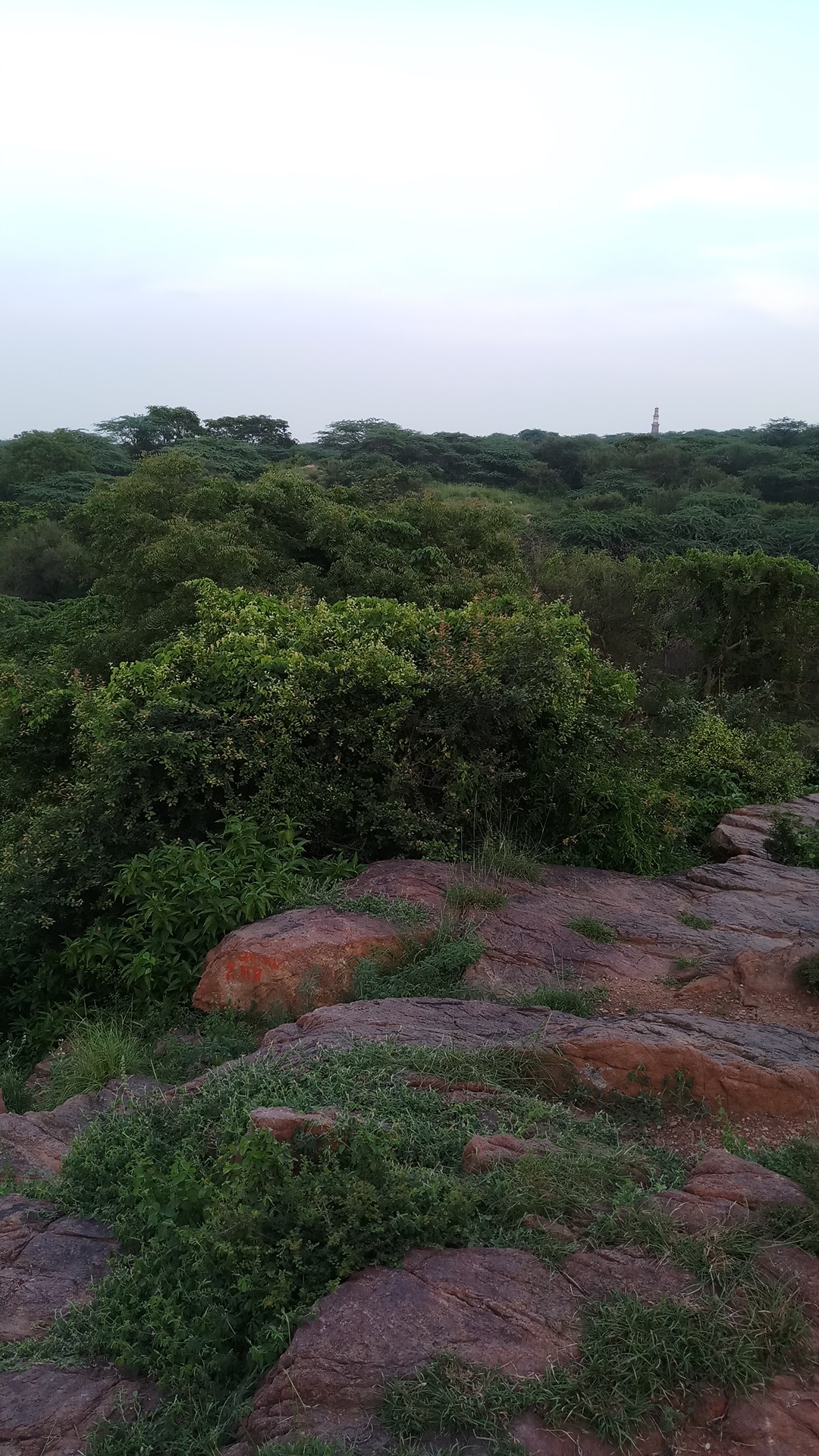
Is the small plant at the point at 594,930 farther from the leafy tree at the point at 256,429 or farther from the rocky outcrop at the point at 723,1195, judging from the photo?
the leafy tree at the point at 256,429

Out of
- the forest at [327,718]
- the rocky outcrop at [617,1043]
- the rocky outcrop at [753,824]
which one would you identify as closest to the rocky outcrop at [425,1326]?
the rocky outcrop at [617,1043]

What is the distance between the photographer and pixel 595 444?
4294 centimetres

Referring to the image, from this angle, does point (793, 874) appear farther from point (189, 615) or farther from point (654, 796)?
point (189, 615)

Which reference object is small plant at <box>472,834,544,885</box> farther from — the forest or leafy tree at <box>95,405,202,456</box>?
leafy tree at <box>95,405,202,456</box>

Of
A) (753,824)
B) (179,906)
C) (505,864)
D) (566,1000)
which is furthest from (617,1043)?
(753,824)

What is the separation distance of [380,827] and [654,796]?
2131mm

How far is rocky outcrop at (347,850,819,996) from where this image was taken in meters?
4.71

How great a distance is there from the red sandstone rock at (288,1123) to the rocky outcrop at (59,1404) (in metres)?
0.68

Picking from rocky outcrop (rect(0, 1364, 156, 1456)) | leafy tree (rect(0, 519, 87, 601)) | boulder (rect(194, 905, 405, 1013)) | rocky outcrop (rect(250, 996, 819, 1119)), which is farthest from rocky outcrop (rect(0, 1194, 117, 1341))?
leafy tree (rect(0, 519, 87, 601))

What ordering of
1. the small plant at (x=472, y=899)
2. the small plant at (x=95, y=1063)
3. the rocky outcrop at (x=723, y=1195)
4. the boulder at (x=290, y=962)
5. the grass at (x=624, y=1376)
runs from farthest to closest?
1. the small plant at (x=472, y=899)
2. the boulder at (x=290, y=962)
3. the small plant at (x=95, y=1063)
4. the rocky outcrop at (x=723, y=1195)
5. the grass at (x=624, y=1376)

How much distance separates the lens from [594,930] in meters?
5.18

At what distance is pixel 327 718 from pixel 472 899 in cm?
162

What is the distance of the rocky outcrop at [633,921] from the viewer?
4.71 meters

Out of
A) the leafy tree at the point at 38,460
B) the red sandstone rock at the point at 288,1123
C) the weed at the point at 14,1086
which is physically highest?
the leafy tree at the point at 38,460
